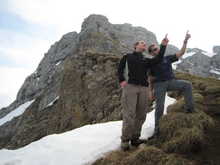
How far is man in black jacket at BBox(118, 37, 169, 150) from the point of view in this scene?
760cm

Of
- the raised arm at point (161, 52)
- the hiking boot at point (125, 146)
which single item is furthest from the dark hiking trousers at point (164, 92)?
the hiking boot at point (125, 146)

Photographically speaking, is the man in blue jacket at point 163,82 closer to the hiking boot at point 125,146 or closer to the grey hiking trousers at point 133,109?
the grey hiking trousers at point 133,109

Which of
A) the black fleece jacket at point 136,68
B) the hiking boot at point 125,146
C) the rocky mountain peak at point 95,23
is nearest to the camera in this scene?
the hiking boot at point 125,146

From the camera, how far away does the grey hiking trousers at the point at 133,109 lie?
7590 millimetres

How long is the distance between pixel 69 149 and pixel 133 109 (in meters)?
2.58

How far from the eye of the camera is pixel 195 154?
652 cm

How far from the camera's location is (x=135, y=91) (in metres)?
7.67

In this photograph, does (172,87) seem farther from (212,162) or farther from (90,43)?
(90,43)

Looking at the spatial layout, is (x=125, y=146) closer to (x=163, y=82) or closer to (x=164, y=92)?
(x=164, y=92)

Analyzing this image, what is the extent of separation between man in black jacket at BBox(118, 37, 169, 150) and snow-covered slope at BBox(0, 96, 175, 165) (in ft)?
2.42

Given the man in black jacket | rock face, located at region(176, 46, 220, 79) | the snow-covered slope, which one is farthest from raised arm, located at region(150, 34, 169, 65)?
rock face, located at region(176, 46, 220, 79)

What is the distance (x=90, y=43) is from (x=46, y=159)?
214 feet

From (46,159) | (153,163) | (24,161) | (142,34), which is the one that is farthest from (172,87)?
(142,34)

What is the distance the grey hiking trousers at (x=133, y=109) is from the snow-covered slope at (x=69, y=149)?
2.41 feet
